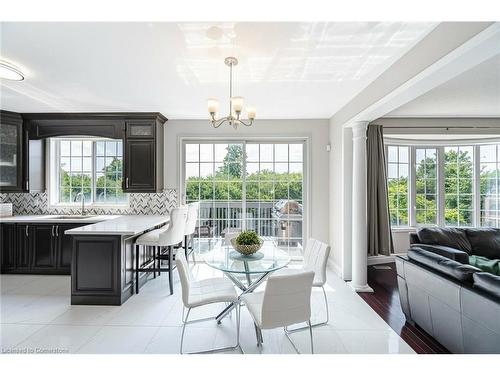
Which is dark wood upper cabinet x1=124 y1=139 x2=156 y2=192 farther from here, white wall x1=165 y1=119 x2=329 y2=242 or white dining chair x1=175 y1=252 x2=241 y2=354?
white dining chair x1=175 y1=252 x2=241 y2=354

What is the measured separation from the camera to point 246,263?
84.7 inches

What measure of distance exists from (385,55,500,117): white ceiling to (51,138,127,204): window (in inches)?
197

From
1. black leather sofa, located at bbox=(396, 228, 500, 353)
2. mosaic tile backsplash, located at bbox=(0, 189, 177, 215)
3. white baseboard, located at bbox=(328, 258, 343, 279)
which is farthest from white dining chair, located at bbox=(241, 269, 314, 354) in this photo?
mosaic tile backsplash, located at bbox=(0, 189, 177, 215)

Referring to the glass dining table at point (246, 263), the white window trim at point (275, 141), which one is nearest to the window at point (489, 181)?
the white window trim at point (275, 141)

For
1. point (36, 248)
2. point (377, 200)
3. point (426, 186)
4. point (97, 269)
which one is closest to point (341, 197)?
point (377, 200)

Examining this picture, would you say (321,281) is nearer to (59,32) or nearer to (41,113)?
(59,32)

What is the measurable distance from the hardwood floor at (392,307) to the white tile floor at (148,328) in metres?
0.10

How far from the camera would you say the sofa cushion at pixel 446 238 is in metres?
3.48

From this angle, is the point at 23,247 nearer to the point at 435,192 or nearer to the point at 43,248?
the point at 43,248

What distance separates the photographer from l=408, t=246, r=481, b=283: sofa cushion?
1832mm

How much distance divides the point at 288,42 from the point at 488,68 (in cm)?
214

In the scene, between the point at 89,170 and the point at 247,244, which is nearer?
the point at 247,244

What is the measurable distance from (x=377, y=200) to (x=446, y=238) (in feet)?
3.54
